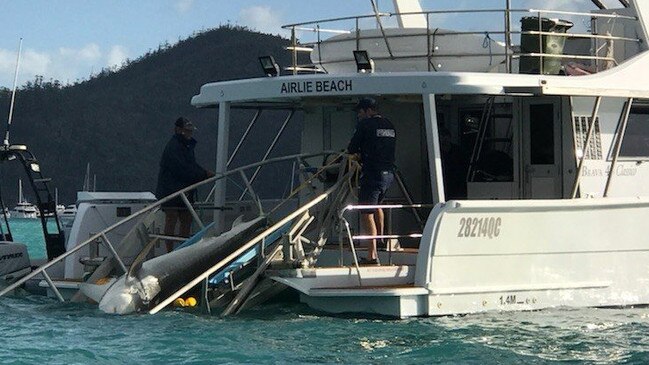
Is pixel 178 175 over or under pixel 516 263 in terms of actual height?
over

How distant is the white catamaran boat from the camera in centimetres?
1517

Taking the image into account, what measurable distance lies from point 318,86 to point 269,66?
3.97ft

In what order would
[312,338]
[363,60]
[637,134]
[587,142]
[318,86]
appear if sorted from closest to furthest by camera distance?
[312,338] → [363,60] → [318,86] → [587,142] → [637,134]

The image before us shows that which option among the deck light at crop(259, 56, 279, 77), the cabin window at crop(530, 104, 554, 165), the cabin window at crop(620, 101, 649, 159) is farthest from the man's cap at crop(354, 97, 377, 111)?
the cabin window at crop(620, 101, 649, 159)

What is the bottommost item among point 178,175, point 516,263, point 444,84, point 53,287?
point 53,287

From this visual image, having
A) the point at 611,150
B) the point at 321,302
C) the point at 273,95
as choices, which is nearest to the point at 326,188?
the point at 273,95

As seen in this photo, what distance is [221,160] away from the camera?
17984 mm

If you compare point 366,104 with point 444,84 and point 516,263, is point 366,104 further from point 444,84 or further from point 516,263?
point 516,263

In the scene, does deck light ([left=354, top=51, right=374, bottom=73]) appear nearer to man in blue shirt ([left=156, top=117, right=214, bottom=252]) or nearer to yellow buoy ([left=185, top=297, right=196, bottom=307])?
man in blue shirt ([left=156, top=117, right=214, bottom=252])

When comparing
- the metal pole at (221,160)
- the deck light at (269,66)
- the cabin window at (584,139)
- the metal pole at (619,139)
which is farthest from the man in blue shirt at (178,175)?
the metal pole at (619,139)

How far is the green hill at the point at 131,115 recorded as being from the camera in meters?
128

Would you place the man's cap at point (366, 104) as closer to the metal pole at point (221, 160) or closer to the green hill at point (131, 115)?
the metal pole at point (221, 160)

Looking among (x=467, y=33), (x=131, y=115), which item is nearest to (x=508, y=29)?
(x=467, y=33)

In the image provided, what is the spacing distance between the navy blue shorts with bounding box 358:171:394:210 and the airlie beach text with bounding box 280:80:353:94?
1011 mm
